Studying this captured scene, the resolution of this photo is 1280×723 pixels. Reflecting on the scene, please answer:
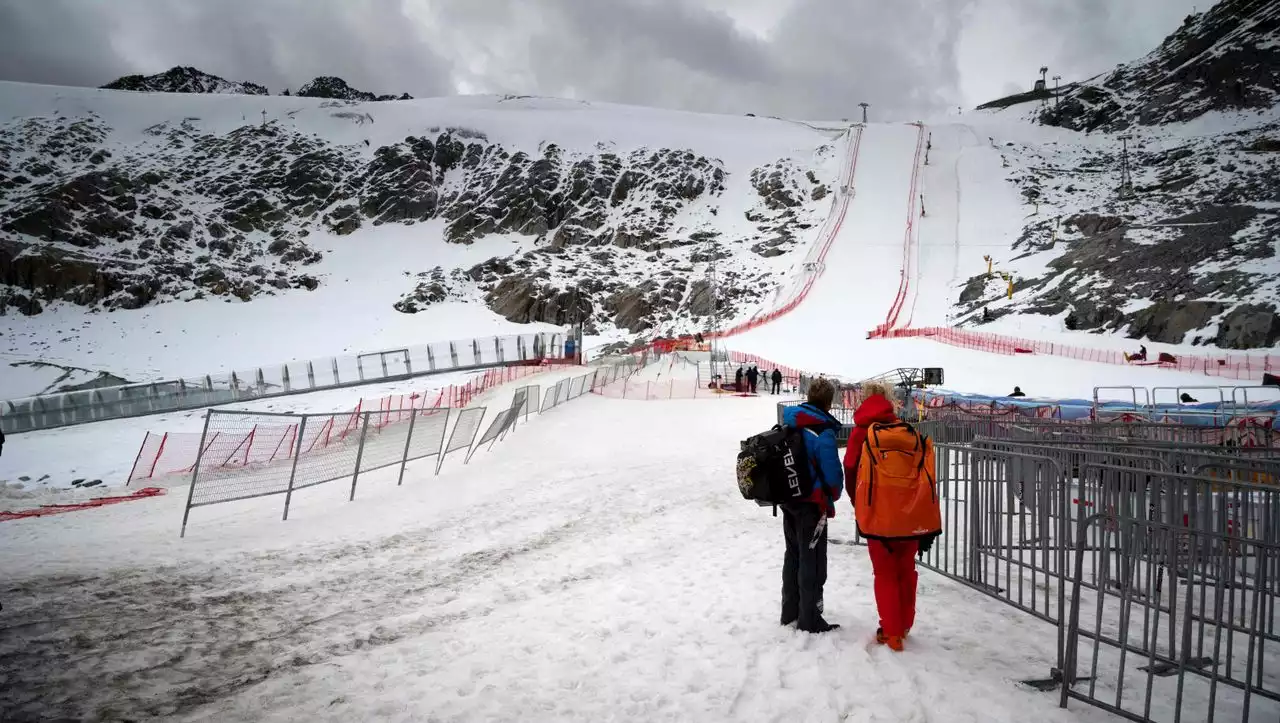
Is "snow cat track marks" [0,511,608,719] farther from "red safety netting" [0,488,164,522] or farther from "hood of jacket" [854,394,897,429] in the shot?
"red safety netting" [0,488,164,522]

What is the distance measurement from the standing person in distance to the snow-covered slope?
45.2 m

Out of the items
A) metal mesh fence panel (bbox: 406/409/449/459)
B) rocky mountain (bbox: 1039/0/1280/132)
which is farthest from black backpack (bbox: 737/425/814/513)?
rocky mountain (bbox: 1039/0/1280/132)

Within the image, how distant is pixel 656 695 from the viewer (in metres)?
4.27

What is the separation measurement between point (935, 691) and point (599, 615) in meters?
2.71

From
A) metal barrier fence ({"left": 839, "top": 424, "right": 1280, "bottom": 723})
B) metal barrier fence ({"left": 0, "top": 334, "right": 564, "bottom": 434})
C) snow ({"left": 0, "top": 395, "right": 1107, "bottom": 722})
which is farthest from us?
metal barrier fence ({"left": 0, "top": 334, "right": 564, "bottom": 434})

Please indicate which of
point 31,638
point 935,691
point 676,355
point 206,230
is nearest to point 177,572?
point 31,638

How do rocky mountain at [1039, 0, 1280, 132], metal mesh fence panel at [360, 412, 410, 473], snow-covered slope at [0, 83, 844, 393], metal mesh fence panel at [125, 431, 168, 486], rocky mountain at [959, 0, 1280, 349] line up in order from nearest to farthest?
1. metal mesh fence panel at [360, 412, 410, 473]
2. metal mesh fence panel at [125, 431, 168, 486]
3. rocky mountain at [959, 0, 1280, 349]
4. snow-covered slope at [0, 83, 844, 393]
5. rocky mountain at [1039, 0, 1280, 132]

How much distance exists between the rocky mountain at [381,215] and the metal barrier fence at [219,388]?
75.8 feet

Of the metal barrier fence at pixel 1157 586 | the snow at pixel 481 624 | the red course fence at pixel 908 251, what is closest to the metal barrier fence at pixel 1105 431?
the metal barrier fence at pixel 1157 586

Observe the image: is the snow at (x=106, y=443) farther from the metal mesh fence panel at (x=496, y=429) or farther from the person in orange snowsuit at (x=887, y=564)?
the person in orange snowsuit at (x=887, y=564)

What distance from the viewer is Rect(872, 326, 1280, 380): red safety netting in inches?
1003

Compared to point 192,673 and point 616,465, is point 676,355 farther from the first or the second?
point 192,673

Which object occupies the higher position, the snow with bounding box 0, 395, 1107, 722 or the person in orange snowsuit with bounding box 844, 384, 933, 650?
the person in orange snowsuit with bounding box 844, 384, 933, 650

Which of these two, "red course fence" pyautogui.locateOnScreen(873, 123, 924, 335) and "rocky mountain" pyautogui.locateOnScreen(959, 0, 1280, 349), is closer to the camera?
"rocky mountain" pyautogui.locateOnScreen(959, 0, 1280, 349)
